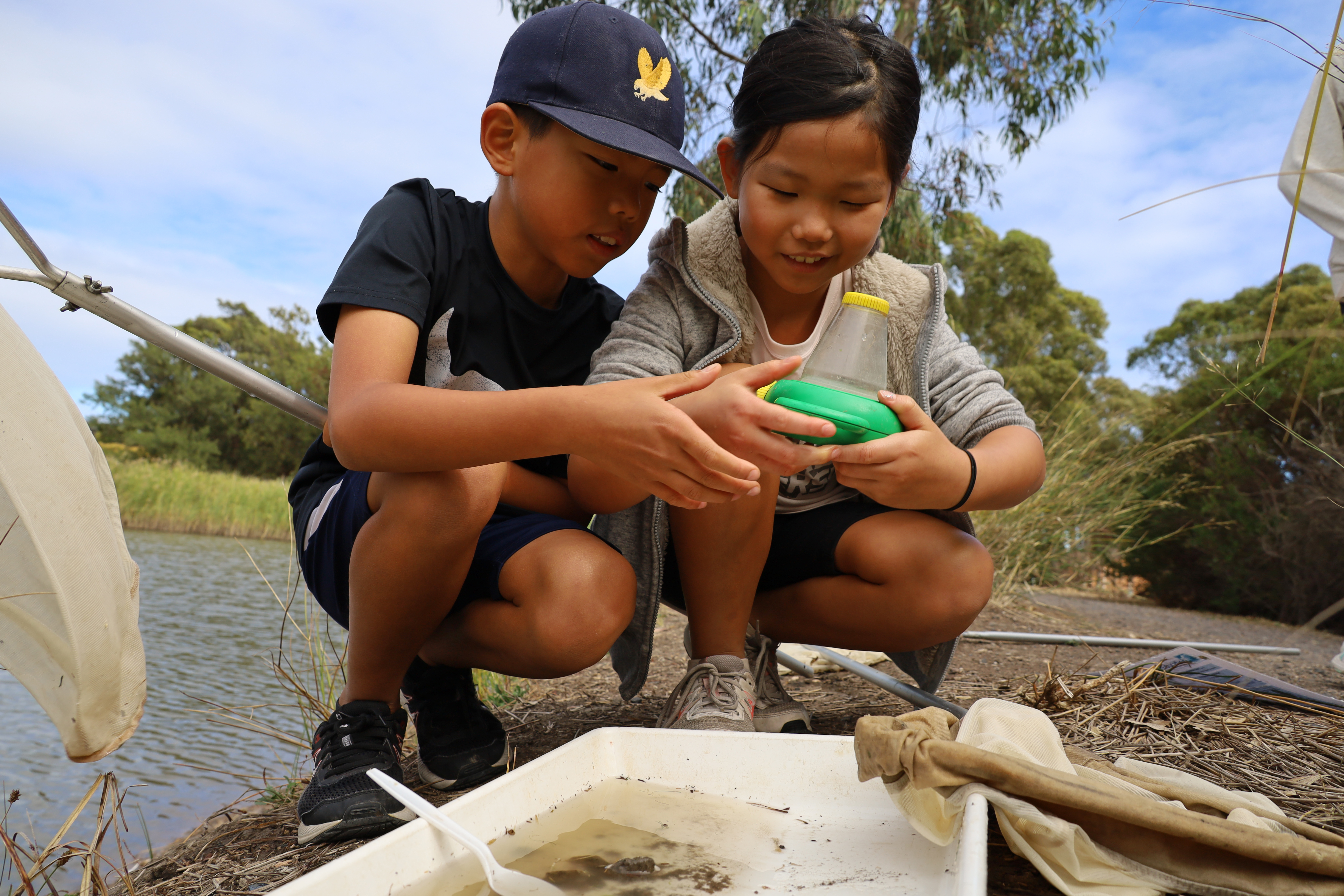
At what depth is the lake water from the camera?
2.10 meters

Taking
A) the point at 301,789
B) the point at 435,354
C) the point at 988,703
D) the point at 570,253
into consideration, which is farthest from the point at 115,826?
the point at 988,703

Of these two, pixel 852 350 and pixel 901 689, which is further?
pixel 901 689

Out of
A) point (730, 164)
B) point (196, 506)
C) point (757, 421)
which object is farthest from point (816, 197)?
point (196, 506)

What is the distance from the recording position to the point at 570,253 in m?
1.50

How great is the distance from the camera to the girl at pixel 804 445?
1388 mm

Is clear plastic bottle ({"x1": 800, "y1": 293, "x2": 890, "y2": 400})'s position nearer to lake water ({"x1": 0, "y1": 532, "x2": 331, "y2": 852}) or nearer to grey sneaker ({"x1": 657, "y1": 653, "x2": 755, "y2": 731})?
grey sneaker ({"x1": 657, "y1": 653, "x2": 755, "y2": 731})

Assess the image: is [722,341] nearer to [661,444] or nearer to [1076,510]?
[661,444]

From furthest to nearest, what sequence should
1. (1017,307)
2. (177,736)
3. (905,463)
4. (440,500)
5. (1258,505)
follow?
(1017,307)
(1258,505)
(177,736)
(440,500)
(905,463)

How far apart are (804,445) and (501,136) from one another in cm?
82

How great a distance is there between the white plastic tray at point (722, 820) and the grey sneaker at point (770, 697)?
0.43 m

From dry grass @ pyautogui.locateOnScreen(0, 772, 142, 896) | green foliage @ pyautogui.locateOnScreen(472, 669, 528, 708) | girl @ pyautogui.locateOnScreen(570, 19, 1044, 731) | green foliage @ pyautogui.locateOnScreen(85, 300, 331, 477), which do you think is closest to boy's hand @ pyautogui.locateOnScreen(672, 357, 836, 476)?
girl @ pyautogui.locateOnScreen(570, 19, 1044, 731)

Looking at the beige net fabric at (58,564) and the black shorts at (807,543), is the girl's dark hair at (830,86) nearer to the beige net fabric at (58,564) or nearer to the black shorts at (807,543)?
the black shorts at (807,543)

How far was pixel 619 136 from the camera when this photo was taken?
1390mm

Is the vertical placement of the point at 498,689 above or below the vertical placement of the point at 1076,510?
below
